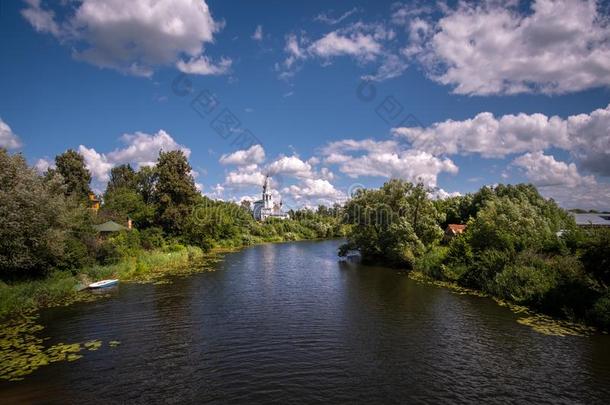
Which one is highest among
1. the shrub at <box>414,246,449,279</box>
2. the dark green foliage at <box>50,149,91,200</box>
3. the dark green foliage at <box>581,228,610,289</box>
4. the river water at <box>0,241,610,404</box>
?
the dark green foliage at <box>50,149,91,200</box>

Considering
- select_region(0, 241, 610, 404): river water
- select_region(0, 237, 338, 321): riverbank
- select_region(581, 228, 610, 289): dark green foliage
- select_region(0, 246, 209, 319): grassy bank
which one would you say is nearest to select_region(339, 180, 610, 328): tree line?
select_region(581, 228, 610, 289): dark green foliage

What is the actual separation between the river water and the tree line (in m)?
Answer: 2.97

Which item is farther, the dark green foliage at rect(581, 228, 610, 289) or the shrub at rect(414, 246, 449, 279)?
the shrub at rect(414, 246, 449, 279)

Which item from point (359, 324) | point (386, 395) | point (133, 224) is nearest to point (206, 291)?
point (359, 324)

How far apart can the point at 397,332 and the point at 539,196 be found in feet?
221

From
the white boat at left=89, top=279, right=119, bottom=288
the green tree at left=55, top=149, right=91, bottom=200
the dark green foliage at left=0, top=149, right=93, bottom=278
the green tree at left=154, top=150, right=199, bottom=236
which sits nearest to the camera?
the dark green foliage at left=0, top=149, right=93, bottom=278

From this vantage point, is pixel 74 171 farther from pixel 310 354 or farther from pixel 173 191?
pixel 310 354

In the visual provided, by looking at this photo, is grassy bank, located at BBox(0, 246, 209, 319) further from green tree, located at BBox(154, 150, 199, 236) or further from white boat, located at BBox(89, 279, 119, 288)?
green tree, located at BBox(154, 150, 199, 236)

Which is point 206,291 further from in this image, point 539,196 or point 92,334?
point 539,196

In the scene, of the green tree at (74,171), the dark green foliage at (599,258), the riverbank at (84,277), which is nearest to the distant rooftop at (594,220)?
the dark green foliage at (599,258)

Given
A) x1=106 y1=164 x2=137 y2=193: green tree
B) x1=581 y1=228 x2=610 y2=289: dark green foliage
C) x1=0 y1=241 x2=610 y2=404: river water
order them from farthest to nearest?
x1=106 y1=164 x2=137 y2=193: green tree
x1=581 y1=228 x2=610 y2=289: dark green foliage
x1=0 y1=241 x2=610 y2=404: river water

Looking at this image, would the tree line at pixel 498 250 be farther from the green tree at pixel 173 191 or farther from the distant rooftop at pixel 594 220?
the green tree at pixel 173 191

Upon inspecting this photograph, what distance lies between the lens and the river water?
14.1m

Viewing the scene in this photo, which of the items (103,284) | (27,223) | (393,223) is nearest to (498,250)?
(393,223)
